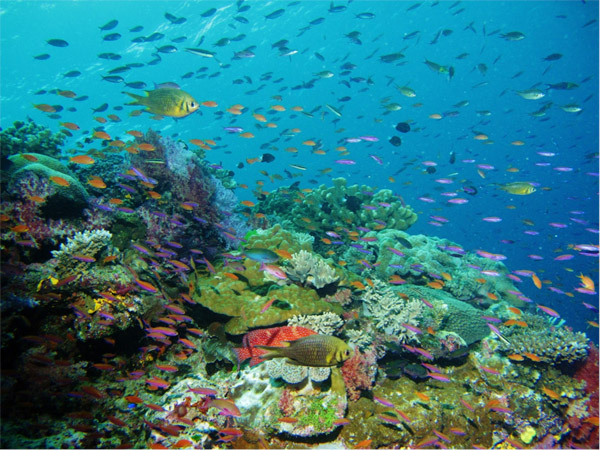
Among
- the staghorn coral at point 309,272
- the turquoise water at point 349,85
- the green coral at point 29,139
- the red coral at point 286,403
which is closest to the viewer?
the red coral at point 286,403

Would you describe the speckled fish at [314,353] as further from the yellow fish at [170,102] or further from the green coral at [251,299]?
the yellow fish at [170,102]

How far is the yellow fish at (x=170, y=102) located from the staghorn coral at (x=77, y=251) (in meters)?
2.57

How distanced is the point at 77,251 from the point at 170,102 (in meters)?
3.10

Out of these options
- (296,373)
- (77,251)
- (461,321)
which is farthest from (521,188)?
(77,251)

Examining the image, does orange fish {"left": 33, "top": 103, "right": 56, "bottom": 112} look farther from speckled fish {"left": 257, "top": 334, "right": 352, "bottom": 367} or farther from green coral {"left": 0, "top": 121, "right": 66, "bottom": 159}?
speckled fish {"left": 257, "top": 334, "right": 352, "bottom": 367}

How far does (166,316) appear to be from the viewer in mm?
4852

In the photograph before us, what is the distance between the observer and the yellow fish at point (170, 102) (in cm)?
450

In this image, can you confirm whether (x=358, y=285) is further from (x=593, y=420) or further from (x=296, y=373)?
(x=593, y=420)

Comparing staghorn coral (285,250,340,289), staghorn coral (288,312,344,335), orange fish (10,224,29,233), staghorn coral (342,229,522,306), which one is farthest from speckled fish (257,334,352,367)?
staghorn coral (342,229,522,306)

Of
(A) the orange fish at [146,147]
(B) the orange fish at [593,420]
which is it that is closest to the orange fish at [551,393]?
(B) the orange fish at [593,420]

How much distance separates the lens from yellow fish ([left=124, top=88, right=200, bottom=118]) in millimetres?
4500

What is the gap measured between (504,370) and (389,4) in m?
56.5

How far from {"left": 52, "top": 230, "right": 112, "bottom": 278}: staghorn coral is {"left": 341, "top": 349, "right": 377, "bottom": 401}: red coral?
190 inches

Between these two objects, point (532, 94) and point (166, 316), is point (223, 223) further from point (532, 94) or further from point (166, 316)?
point (532, 94)
